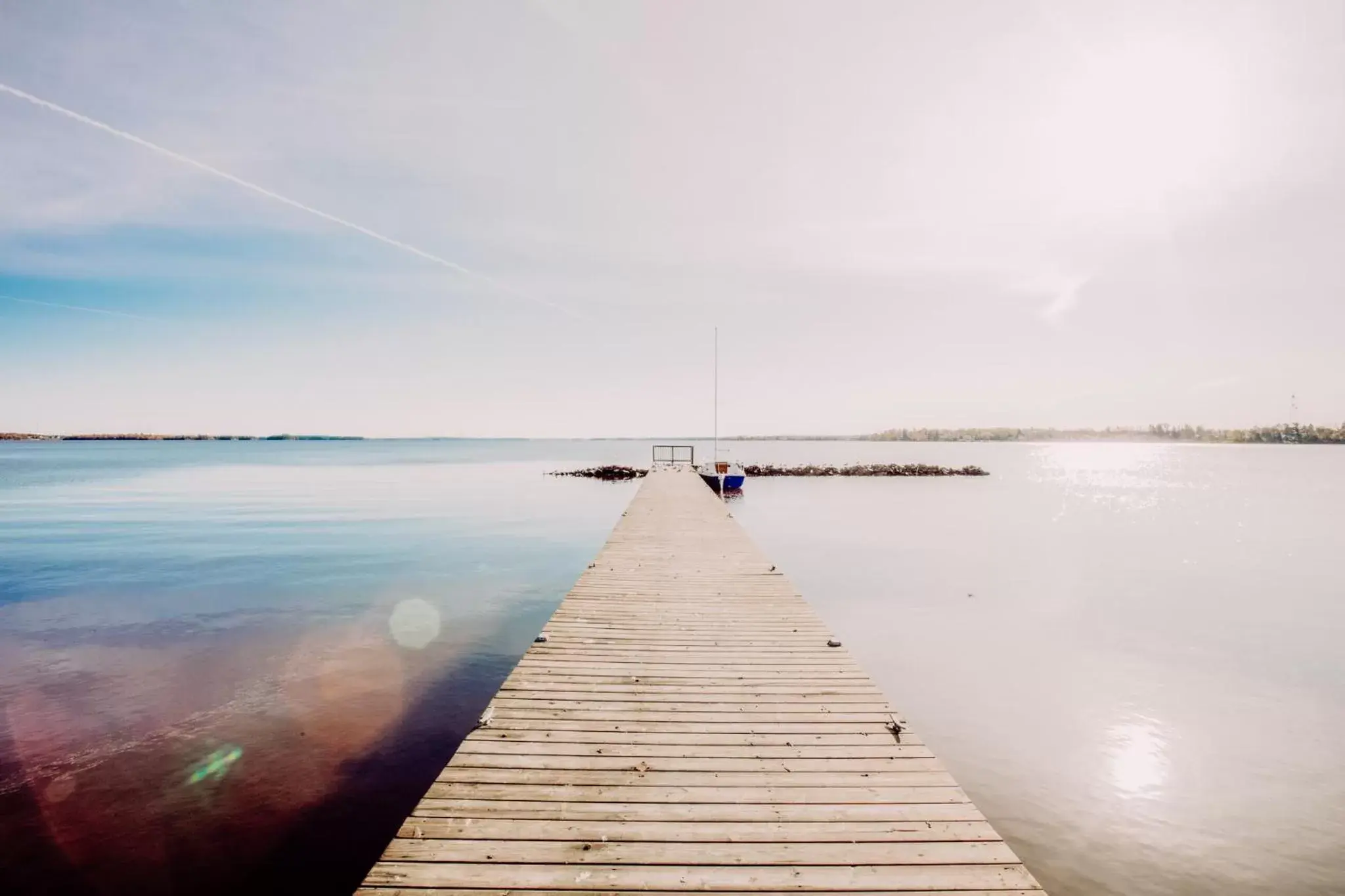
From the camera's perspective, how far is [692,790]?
14.6ft

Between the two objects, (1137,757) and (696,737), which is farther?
(1137,757)

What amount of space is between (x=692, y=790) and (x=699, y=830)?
458 mm

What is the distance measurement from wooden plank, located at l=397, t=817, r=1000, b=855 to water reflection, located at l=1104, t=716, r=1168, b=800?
5752mm

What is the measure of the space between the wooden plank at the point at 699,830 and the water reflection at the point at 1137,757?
5.75m

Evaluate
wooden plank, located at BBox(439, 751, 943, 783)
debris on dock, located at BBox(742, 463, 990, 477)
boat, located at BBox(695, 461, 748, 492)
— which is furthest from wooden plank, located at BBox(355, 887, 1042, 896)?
debris on dock, located at BBox(742, 463, 990, 477)

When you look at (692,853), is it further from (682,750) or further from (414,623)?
(414,623)

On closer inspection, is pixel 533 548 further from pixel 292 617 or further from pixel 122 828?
pixel 122 828

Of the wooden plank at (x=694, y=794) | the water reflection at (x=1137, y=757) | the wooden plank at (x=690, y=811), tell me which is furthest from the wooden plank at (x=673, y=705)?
the water reflection at (x=1137, y=757)

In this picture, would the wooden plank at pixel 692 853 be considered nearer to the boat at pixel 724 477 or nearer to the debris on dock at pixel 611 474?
the boat at pixel 724 477

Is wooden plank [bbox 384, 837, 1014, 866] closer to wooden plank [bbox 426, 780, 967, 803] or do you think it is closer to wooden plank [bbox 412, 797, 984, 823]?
wooden plank [bbox 412, 797, 984, 823]

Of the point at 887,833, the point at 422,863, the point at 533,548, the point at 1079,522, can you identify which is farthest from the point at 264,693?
the point at 1079,522

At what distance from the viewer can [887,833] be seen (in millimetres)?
4004

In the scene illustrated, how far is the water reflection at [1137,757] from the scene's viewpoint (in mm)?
7797

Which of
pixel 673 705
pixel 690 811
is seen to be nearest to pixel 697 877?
pixel 690 811
